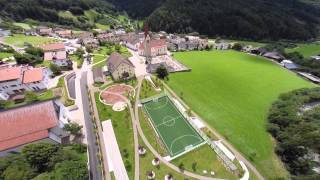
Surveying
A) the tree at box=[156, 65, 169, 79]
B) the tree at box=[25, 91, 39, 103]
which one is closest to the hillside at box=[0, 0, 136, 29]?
the tree at box=[25, 91, 39, 103]

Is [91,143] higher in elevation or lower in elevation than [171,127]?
lower

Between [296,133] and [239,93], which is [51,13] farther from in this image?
[296,133]

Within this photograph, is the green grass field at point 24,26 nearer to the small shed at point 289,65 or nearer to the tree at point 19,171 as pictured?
the tree at point 19,171

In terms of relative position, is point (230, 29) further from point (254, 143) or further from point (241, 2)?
point (254, 143)

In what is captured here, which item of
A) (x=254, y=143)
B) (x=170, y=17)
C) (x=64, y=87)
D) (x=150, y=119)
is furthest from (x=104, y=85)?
(x=170, y=17)

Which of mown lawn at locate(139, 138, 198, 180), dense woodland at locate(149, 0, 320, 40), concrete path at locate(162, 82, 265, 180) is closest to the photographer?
mown lawn at locate(139, 138, 198, 180)

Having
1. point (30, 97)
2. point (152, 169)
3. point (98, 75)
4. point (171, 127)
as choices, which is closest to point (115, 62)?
point (98, 75)

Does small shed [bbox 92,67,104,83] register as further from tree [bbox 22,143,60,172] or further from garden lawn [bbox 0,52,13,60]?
garden lawn [bbox 0,52,13,60]
